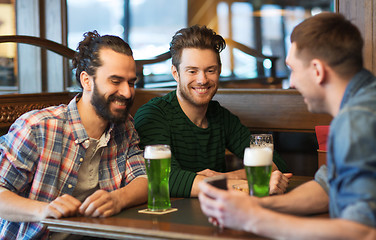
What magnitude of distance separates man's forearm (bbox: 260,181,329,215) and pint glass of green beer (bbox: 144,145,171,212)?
0.35m

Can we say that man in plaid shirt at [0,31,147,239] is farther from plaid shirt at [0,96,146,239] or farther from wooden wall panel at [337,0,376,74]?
wooden wall panel at [337,0,376,74]

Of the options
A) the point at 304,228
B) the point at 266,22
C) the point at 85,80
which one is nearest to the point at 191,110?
the point at 85,80

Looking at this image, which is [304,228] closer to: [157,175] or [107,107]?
[157,175]

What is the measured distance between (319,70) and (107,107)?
898 millimetres

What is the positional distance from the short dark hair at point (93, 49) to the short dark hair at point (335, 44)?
0.86m

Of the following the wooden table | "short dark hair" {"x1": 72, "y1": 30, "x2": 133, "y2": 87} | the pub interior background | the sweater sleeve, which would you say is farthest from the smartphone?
the pub interior background

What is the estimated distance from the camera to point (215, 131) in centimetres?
251

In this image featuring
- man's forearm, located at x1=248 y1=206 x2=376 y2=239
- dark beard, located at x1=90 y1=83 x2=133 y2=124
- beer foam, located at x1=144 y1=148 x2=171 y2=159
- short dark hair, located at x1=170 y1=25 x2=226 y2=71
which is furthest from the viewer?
short dark hair, located at x1=170 y1=25 x2=226 y2=71

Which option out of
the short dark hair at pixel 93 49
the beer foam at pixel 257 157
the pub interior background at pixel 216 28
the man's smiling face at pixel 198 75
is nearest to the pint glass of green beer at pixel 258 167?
the beer foam at pixel 257 157

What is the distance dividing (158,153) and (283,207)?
0.43 metres

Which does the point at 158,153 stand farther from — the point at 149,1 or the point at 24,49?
the point at 149,1

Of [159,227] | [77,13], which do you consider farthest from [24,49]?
[159,227]

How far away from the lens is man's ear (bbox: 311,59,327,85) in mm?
1344

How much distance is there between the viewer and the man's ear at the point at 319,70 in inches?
52.9
